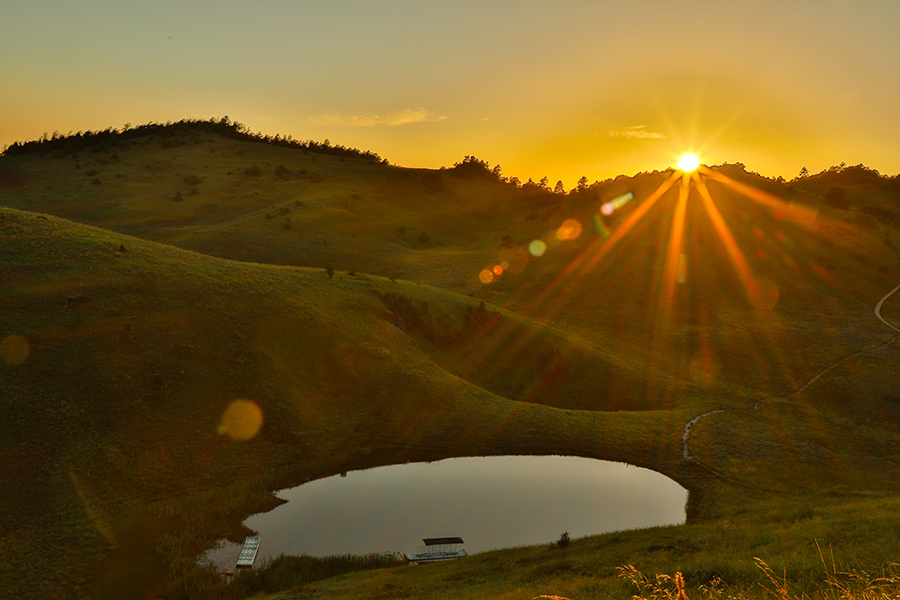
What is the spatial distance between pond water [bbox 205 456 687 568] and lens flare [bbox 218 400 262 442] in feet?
21.6

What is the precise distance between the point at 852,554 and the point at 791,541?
389cm

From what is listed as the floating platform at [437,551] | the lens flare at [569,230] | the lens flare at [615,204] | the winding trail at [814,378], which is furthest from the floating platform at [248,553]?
the lens flare at [615,204]

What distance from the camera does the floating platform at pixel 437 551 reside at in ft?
96.8

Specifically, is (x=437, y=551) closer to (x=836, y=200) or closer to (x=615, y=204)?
(x=615, y=204)

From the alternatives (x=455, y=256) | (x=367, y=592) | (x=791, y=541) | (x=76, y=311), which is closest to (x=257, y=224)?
(x=455, y=256)

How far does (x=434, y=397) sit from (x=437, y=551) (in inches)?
827

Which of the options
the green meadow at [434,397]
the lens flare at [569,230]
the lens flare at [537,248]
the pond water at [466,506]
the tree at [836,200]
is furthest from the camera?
the tree at [836,200]

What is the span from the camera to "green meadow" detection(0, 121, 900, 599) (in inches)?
1027

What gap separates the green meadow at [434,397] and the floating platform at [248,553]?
1170mm

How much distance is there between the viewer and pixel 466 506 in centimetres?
3609

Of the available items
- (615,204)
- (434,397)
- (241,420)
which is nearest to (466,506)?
(434,397)

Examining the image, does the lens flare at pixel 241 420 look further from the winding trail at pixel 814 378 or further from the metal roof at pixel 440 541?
the winding trail at pixel 814 378

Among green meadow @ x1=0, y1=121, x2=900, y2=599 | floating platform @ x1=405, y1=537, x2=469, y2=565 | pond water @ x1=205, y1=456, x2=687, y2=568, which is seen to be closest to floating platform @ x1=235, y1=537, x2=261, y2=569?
pond water @ x1=205, y1=456, x2=687, y2=568

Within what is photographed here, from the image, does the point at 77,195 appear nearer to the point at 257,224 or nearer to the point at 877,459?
the point at 257,224
